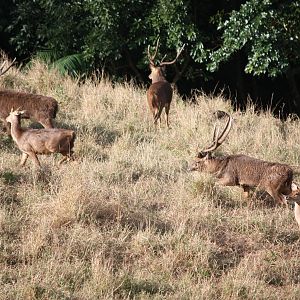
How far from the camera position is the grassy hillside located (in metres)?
7.53

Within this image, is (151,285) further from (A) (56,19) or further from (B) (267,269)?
(A) (56,19)

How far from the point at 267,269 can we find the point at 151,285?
1429mm

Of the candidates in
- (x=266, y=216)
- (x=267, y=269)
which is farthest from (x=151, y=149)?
(x=267, y=269)

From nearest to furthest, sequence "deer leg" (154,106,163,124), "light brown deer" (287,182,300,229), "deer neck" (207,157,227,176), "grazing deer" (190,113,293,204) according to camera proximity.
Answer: "light brown deer" (287,182,300,229) → "grazing deer" (190,113,293,204) → "deer neck" (207,157,227,176) → "deer leg" (154,106,163,124)

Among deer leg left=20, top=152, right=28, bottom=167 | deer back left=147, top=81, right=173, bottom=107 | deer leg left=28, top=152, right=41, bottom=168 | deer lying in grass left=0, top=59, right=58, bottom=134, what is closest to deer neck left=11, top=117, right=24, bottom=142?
deer leg left=20, top=152, right=28, bottom=167

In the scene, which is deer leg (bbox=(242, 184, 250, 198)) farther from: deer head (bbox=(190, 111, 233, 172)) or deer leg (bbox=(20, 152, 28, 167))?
deer leg (bbox=(20, 152, 28, 167))

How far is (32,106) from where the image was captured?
38.0 feet

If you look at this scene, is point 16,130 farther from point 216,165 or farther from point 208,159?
point 216,165

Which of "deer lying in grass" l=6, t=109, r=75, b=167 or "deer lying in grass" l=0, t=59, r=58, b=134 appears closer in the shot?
"deer lying in grass" l=6, t=109, r=75, b=167

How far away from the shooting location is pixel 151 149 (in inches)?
456

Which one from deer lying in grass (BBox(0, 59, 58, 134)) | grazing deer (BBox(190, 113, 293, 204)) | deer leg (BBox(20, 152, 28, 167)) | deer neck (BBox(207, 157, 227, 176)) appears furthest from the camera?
deer lying in grass (BBox(0, 59, 58, 134))

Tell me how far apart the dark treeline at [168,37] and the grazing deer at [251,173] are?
581 centimetres

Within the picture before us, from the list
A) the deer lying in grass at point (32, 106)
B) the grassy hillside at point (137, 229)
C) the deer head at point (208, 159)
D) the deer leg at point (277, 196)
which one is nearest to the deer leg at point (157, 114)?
the grassy hillside at point (137, 229)

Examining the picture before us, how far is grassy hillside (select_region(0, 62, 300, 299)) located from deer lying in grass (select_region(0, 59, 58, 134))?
1.83 ft
